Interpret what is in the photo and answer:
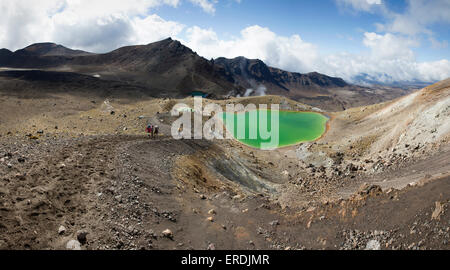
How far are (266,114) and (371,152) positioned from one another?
41.2 meters

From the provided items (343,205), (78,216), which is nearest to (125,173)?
(78,216)

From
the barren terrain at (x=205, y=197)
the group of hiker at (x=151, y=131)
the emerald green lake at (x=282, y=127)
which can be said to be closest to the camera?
the barren terrain at (x=205, y=197)

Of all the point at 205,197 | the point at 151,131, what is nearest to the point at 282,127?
the point at 151,131

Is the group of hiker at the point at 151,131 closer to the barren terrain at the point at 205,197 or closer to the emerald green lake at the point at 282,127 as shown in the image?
the barren terrain at the point at 205,197

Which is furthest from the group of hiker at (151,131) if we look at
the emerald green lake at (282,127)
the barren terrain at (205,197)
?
the emerald green lake at (282,127)

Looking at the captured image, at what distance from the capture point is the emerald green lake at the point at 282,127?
4957 cm

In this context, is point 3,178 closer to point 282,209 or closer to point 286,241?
point 286,241

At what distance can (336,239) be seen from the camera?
1267cm

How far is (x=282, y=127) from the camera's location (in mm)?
61219

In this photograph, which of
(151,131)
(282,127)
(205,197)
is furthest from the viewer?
(282,127)

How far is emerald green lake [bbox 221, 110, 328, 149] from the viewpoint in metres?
49.6

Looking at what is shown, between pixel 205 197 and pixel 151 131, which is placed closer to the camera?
pixel 205 197

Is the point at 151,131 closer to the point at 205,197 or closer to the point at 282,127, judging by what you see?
the point at 205,197

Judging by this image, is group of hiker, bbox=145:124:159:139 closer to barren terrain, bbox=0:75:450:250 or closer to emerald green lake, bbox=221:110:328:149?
barren terrain, bbox=0:75:450:250
